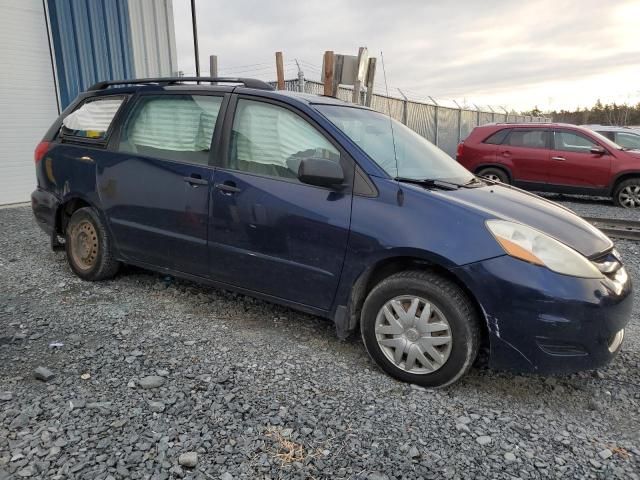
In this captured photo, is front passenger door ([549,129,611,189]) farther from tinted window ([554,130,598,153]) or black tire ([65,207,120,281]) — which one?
black tire ([65,207,120,281])

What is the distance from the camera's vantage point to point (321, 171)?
281 centimetres

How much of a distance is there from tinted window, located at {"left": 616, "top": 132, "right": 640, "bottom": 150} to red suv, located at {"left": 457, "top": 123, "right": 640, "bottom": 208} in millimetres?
1894

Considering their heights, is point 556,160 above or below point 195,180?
below

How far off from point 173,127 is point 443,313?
2450mm

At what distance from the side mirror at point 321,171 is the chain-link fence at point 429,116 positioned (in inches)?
335

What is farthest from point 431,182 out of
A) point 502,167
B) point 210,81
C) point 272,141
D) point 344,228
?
point 502,167

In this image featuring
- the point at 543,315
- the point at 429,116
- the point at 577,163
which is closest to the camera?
the point at 543,315

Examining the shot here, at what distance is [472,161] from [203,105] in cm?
831

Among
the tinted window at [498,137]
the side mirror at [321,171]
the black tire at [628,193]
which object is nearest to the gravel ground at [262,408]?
the side mirror at [321,171]

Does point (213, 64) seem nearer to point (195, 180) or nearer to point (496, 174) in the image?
point (195, 180)

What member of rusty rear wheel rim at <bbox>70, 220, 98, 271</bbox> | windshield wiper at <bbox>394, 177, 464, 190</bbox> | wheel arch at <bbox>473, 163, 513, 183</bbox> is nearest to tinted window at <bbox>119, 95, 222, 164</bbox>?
rusty rear wheel rim at <bbox>70, 220, 98, 271</bbox>

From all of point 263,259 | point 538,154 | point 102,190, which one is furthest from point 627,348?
point 538,154

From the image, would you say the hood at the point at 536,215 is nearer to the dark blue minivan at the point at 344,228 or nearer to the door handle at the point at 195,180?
the dark blue minivan at the point at 344,228

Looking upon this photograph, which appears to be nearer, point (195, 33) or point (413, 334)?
point (413, 334)
